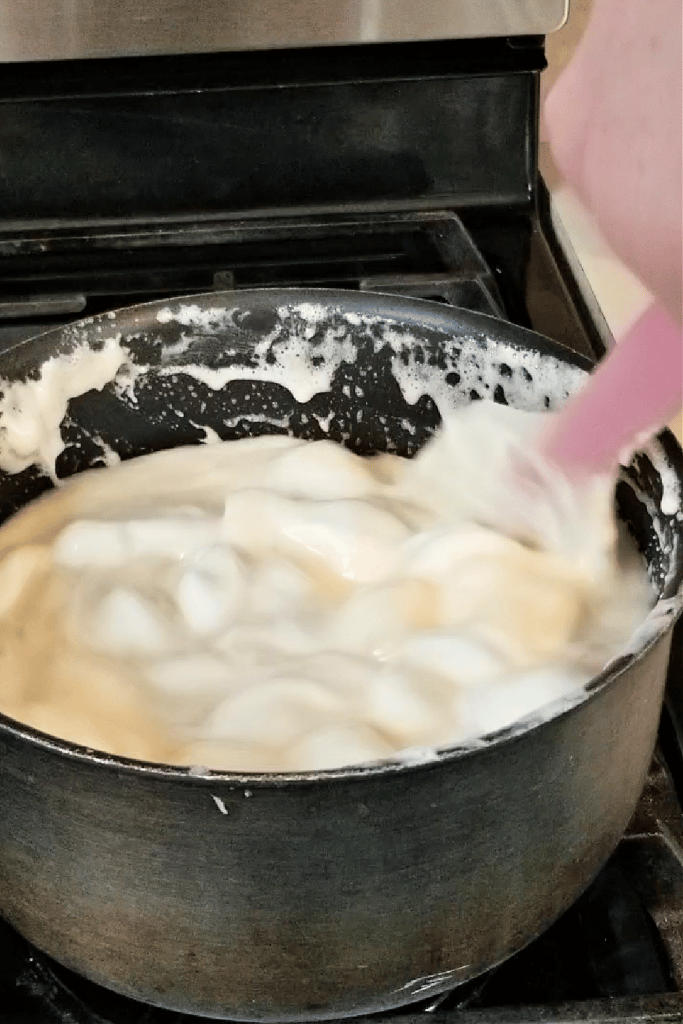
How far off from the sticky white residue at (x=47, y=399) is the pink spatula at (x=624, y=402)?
348 millimetres

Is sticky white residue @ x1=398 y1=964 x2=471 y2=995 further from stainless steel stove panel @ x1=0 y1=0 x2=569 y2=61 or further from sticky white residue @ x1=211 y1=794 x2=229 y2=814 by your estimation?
stainless steel stove panel @ x1=0 y1=0 x2=569 y2=61

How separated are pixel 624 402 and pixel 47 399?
432 millimetres

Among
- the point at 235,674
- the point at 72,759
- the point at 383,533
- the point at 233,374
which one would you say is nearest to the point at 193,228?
the point at 233,374

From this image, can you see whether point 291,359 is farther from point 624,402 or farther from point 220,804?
point 220,804

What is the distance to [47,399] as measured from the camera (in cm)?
90

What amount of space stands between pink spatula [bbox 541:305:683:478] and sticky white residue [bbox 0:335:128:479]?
1.14 feet

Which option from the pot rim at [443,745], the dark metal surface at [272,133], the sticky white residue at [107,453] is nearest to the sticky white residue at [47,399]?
the sticky white residue at [107,453]

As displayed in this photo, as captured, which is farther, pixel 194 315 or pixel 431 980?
pixel 194 315

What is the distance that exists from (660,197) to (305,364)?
1.64 ft

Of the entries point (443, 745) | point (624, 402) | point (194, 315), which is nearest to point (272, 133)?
point (194, 315)

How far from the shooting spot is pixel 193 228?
1.13m

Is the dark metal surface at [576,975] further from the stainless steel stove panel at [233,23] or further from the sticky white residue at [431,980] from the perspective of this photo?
the stainless steel stove panel at [233,23]

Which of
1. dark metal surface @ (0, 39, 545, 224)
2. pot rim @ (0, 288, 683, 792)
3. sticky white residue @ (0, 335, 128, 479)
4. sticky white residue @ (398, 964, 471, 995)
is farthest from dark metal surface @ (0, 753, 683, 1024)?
dark metal surface @ (0, 39, 545, 224)

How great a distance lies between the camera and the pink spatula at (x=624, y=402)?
62 centimetres
